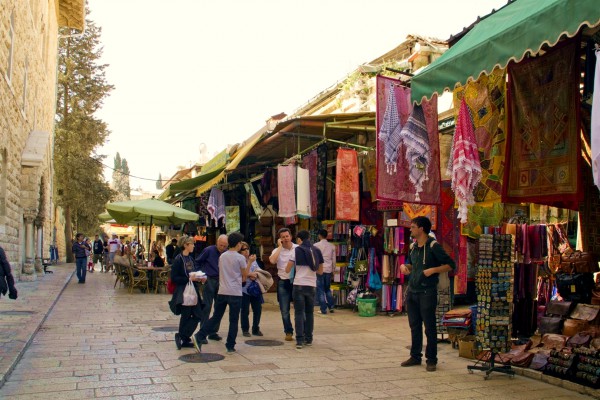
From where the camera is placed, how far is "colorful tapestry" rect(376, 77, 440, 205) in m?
7.53

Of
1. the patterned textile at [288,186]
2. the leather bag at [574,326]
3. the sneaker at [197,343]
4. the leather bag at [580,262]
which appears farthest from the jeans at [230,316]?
the patterned textile at [288,186]

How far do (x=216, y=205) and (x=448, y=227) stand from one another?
9039mm

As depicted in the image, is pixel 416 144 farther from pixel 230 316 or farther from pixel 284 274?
pixel 230 316

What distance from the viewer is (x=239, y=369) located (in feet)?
21.8

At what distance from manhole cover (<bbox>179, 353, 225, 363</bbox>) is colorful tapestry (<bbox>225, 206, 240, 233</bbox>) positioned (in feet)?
34.0

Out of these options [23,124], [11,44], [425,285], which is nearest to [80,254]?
[23,124]

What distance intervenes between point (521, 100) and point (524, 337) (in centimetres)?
371

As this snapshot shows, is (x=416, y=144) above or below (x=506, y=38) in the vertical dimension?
below

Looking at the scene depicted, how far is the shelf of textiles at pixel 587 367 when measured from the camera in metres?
5.59

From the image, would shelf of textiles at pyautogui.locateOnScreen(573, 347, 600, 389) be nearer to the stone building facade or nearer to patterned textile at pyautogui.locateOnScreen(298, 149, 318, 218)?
patterned textile at pyautogui.locateOnScreen(298, 149, 318, 218)

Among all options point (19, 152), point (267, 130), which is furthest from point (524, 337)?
point (19, 152)

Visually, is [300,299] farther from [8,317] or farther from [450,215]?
[8,317]

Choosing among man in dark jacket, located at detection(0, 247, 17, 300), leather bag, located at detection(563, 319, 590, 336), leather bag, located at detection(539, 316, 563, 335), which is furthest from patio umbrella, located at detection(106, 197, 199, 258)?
leather bag, located at detection(563, 319, 590, 336)

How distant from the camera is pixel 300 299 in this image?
27.0 feet
